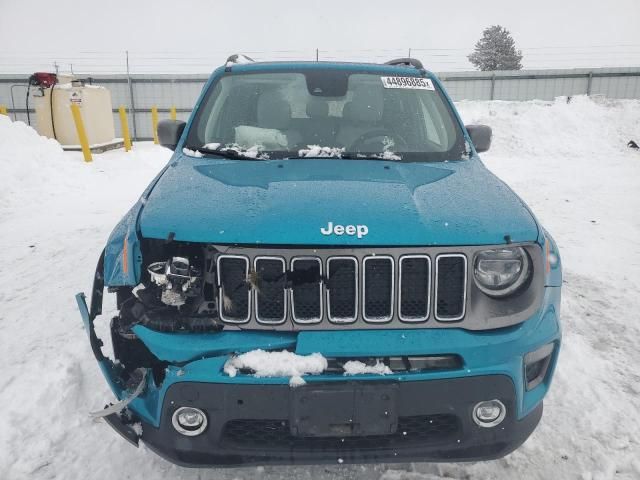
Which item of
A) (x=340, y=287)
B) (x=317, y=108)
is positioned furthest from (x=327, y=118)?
(x=340, y=287)

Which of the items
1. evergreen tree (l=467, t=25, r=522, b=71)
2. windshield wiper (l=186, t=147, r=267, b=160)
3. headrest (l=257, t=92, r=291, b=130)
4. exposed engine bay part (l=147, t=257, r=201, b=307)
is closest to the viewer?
exposed engine bay part (l=147, t=257, r=201, b=307)

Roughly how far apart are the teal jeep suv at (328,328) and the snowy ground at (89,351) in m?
0.46

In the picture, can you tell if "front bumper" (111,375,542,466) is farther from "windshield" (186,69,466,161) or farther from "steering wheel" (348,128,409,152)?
"steering wheel" (348,128,409,152)

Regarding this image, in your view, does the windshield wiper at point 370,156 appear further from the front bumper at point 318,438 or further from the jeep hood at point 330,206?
the front bumper at point 318,438

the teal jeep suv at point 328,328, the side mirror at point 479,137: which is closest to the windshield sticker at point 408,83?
the side mirror at point 479,137

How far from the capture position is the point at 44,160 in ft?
29.9

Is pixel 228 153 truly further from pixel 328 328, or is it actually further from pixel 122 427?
pixel 122 427

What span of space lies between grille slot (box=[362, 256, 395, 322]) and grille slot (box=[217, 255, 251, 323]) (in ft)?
1.47

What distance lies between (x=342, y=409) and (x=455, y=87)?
20.7m

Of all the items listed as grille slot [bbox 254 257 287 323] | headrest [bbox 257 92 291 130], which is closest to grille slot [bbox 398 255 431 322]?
grille slot [bbox 254 257 287 323]

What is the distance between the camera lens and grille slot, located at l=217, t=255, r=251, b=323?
1859mm

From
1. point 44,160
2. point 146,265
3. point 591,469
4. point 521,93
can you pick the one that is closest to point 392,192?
point 146,265

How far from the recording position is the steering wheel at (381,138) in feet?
9.62

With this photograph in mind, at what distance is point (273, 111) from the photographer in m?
3.20
